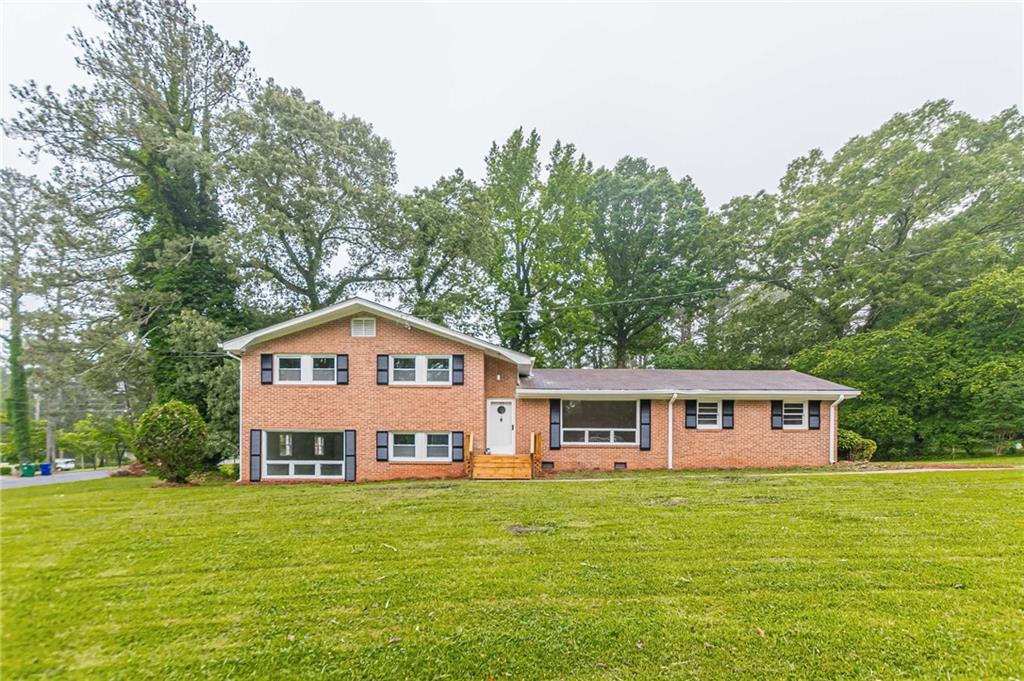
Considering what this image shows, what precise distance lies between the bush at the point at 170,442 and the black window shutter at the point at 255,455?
1.28 m

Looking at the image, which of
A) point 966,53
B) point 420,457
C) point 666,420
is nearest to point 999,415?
point 666,420

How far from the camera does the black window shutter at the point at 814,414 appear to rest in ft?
48.2

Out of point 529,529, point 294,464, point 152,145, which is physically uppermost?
point 152,145

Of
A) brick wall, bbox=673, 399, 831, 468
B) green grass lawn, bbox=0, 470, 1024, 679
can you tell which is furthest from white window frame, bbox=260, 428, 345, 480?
brick wall, bbox=673, 399, 831, 468

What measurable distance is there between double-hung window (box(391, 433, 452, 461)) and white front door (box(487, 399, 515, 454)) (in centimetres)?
145

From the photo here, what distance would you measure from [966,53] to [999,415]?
1520 cm

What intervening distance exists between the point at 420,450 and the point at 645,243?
18.6 meters

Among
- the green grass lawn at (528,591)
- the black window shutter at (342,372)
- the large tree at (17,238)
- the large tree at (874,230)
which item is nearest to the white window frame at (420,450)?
the black window shutter at (342,372)

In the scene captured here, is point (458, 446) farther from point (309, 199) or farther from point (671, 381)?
point (309, 199)

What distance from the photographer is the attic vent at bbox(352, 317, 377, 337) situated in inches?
551

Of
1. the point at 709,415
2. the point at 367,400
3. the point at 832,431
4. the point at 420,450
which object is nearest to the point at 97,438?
the point at 367,400

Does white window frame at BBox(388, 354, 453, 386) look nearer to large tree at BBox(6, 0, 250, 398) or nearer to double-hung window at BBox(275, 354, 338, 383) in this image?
double-hung window at BBox(275, 354, 338, 383)

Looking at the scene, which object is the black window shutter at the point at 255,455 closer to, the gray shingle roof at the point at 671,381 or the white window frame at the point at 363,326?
the white window frame at the point at 363,326

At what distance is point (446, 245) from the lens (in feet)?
66.5
